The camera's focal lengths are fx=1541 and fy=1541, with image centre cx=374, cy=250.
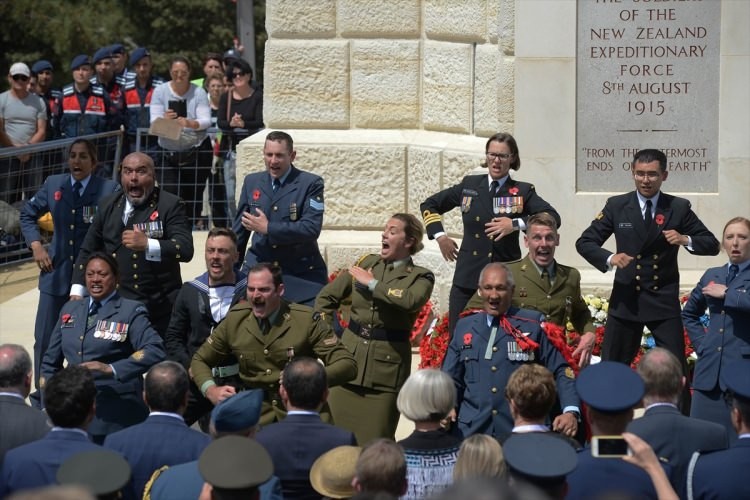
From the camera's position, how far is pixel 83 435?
615cm

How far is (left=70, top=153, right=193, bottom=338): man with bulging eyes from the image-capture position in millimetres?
9391

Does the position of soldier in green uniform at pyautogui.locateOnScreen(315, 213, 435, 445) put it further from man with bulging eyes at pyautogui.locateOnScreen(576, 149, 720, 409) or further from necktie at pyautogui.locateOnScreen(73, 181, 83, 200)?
→ necktie at pyautogui.locateOnScreen(73, 181, 83, 200)

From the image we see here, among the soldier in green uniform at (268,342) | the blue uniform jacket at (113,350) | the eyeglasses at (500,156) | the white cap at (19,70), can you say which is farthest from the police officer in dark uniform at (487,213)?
the white cap at (19,70)

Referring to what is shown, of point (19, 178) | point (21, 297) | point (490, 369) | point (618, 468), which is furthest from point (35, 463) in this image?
point (19, 178)

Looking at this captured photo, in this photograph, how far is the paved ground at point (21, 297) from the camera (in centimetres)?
1247

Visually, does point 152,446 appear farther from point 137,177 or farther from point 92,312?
point 137,177

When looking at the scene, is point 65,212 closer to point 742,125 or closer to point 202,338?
point 202,338

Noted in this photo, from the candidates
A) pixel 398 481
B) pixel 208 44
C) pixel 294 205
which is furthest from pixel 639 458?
pixel 208 44

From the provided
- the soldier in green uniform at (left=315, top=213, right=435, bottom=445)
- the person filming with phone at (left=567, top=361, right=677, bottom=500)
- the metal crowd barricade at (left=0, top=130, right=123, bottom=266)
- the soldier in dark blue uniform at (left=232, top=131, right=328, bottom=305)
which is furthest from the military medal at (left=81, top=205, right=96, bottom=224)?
the person filming with phone at (left=567, top=361, right=677, bottom=500)

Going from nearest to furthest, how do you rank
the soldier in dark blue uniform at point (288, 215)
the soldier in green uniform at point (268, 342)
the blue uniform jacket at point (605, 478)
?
the blue uniform jacket at point (605, 478) → the soldier in green uniform at point (268, 342) → the soldier in dark blue uniform at point (288, 215)

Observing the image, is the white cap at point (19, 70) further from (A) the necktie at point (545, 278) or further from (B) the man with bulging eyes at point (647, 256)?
(A) the necktie at point (545, 278)

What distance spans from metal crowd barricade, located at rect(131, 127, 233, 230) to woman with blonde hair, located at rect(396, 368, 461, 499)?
9.04 metres

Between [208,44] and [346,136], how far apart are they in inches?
613

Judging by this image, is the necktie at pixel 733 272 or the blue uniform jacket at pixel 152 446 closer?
the blue uniform jacket at pixel 152 446
